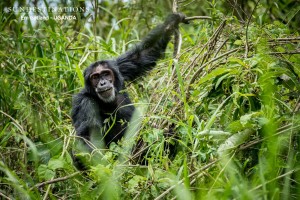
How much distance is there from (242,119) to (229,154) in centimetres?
30

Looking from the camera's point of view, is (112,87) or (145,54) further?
(145,54)

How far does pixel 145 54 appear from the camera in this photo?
6.55 metres

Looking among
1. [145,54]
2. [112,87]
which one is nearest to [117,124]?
[112,87]

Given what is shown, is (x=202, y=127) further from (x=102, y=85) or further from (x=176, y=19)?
(x=176, y=19)

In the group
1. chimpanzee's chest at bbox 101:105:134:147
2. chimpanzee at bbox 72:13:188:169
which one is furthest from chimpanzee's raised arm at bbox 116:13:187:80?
chimpanzee's chest at bbox 101:105:134:147

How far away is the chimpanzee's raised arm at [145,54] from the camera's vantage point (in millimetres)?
6473

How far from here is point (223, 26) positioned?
191 inches

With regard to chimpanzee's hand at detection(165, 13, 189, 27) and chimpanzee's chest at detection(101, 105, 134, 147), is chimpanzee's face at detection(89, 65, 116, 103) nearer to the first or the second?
chimpanzee's chest at detection(101, 105, 134, 147)

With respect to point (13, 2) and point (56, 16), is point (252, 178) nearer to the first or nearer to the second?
point (56, 16)

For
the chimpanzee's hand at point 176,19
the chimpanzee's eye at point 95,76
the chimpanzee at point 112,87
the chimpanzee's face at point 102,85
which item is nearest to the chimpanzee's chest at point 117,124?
the chimpanzee at point 112,87

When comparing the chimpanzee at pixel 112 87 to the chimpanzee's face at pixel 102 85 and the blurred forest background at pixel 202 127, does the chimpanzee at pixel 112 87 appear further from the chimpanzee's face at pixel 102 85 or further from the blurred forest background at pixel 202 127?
the blurred forest background at pixel 202 127

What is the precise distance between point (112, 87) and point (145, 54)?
2.48 ft

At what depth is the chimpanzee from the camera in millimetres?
5629

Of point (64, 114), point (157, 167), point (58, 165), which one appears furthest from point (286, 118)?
point (64, 114)
